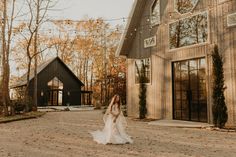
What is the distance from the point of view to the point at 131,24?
17.6 meters

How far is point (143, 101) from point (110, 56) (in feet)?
80.9

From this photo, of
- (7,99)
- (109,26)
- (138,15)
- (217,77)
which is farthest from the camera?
(109,26)

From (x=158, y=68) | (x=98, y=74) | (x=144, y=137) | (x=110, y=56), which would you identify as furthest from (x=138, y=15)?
(x=98, y=74)

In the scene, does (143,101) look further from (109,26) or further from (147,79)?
(109,26)

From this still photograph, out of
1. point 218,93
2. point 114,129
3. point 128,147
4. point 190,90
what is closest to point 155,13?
point 190,90

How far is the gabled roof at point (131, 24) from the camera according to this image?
56.7ft

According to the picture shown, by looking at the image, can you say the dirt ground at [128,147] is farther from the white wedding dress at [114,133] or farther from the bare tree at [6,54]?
the bare tree at [6,54]

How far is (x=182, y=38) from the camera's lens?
48.2ft

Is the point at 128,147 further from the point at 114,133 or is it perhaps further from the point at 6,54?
the point at 6,54

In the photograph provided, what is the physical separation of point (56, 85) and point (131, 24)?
23394 mm

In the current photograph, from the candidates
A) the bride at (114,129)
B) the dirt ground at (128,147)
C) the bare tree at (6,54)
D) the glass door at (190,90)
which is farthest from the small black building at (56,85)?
the bride at (114,129)

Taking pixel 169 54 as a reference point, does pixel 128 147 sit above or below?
below

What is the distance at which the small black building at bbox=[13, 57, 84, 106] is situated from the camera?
119 feet

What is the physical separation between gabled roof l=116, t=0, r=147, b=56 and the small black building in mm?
19720
